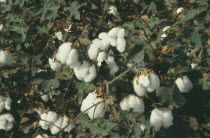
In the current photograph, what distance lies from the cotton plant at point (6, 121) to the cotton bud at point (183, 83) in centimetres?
128

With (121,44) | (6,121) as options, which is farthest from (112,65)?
(6,121)

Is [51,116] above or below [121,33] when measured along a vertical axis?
below

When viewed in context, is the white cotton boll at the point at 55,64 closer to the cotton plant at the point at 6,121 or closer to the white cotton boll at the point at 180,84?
the cotton plant at the point at 6,121

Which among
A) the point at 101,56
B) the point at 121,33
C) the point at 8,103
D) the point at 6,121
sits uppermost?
the point at 121,33

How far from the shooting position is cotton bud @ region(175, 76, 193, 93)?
2740mm

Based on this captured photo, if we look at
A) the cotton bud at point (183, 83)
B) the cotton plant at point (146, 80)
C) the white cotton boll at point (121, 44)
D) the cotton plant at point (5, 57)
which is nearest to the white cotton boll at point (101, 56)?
the white cotton boll at point (121, 44)

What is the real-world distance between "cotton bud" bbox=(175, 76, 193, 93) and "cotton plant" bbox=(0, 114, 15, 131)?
1.28 metres

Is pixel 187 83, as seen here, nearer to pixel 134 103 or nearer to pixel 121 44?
pixel 134 103

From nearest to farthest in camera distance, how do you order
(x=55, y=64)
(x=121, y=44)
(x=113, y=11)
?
(x=121, y=44) → (x=55, y=64) → (x=113, y=11)

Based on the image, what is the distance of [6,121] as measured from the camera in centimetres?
302

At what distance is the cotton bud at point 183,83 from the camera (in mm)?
2740

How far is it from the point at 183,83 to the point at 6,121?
1.37 meters

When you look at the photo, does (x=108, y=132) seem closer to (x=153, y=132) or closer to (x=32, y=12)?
(x=153, y=132)

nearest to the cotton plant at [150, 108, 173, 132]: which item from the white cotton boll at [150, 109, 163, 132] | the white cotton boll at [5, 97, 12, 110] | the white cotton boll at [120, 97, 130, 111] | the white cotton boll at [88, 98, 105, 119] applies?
the white cotton boll at [150, 109, 163, 132]
